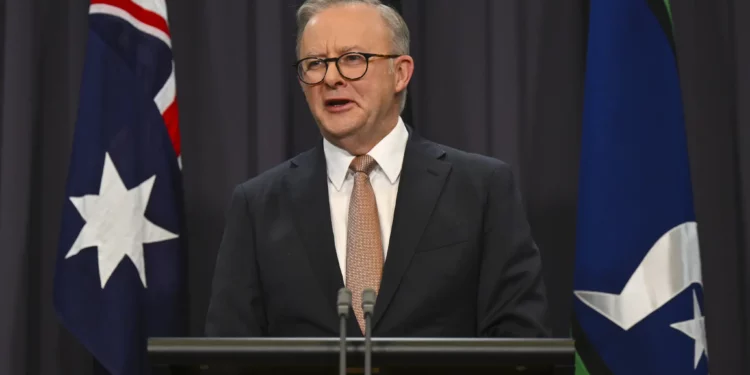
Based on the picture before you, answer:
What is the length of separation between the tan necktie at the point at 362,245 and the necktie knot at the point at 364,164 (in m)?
0.02

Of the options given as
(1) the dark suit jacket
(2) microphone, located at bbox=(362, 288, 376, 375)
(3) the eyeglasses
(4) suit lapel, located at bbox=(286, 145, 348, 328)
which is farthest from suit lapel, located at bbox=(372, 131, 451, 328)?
(2) microphone, located at bbox=(362, 288, 376, 375)

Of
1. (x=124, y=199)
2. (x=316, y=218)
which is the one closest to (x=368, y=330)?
(x=316, y=218)

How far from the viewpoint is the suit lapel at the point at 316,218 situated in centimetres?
222

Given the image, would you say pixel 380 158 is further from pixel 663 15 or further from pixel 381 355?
pixel 381 355

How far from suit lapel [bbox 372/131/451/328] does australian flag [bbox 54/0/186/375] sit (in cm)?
92

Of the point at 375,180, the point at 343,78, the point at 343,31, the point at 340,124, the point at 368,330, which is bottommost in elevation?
the point at 368,330

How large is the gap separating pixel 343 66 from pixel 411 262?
0.53m

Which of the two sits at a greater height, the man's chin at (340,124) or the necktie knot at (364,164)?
the man's chin at (340,124)

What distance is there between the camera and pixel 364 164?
93.8 inches

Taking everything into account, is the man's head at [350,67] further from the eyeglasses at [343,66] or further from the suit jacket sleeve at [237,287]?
the suit jacket sleeve at [237,287]

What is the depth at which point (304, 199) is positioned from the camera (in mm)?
2359

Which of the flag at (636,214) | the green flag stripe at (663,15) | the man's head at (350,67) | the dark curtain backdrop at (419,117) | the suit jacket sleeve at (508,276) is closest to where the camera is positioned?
the suit jacket sleeve at (508,276)

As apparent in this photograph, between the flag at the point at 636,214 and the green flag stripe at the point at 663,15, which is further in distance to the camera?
the green flag stripe at the point at 663,15

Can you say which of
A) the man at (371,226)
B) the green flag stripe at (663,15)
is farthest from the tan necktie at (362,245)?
the green flag stripe at (663,15)
